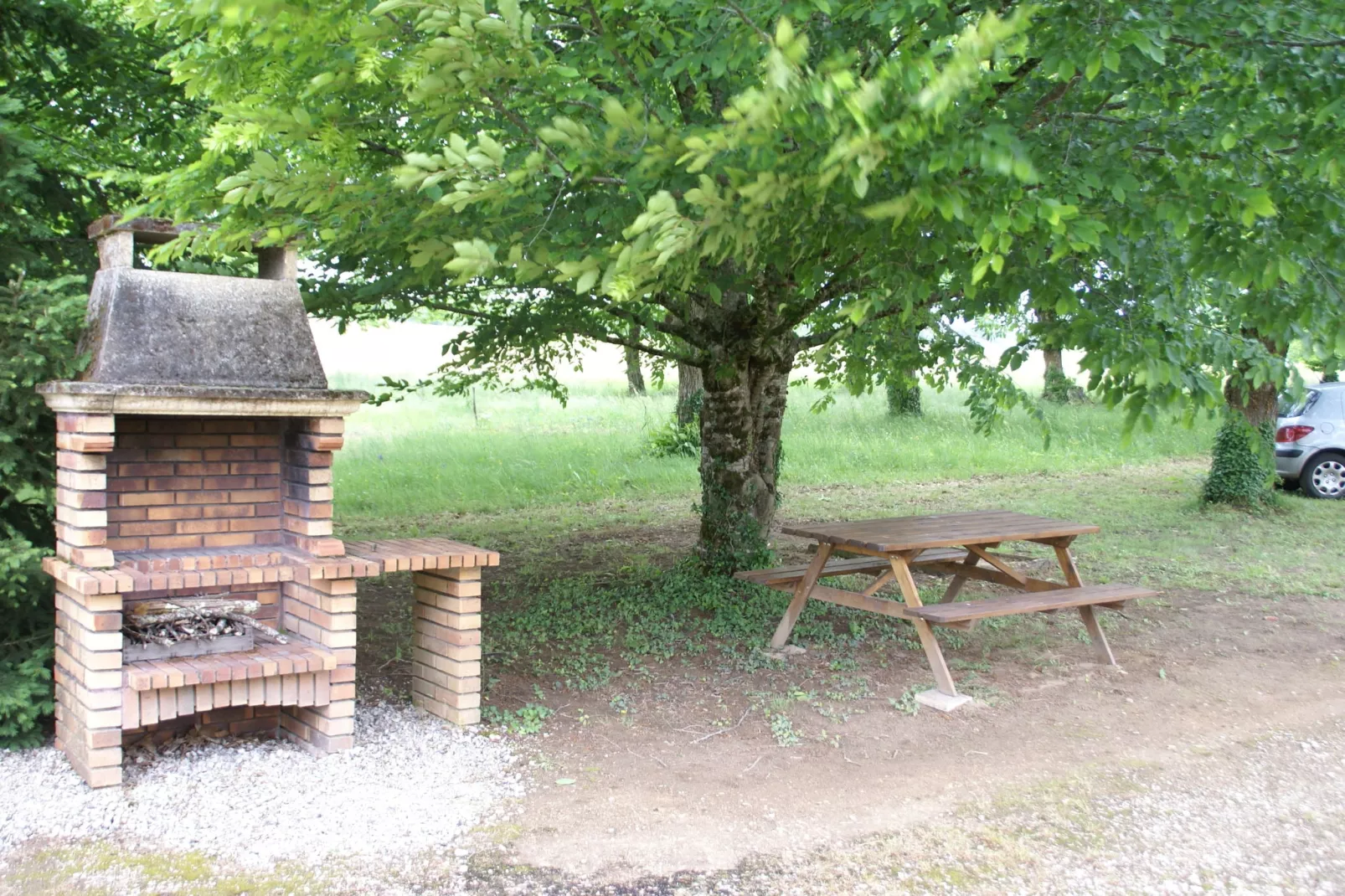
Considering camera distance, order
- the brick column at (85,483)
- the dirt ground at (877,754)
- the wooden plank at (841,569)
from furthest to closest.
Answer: the wooden plank at (841,569)
the brick column at (85,483)
the dirt ground at (877,754)

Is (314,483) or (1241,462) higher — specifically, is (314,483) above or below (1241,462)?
above

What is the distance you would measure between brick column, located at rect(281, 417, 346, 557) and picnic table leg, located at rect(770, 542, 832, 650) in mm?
2859

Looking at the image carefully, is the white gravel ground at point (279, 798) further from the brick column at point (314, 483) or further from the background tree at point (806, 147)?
the background tree at point (806, 147)

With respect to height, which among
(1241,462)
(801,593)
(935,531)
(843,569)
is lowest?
(801,593)

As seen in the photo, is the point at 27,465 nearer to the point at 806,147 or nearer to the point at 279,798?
the point at 279,798

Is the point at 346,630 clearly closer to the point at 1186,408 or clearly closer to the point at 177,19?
the point at 177,19

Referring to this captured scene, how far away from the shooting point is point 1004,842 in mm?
4281

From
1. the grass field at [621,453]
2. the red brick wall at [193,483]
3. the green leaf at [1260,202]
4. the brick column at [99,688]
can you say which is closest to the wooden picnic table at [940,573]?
the green leaf at [1260,202]

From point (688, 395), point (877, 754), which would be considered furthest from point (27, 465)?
point (688, 395)

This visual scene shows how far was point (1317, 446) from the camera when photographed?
14.6 meters

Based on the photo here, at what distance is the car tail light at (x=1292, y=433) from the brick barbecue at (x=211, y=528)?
1305 cm

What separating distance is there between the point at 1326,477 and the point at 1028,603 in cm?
1063

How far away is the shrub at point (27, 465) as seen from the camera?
4.70 m

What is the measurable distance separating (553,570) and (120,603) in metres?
5.28
